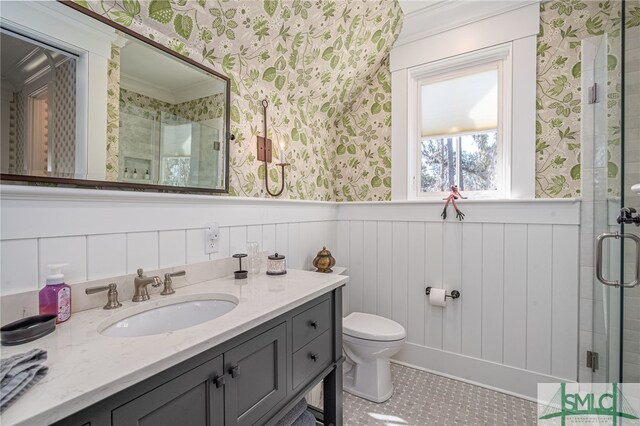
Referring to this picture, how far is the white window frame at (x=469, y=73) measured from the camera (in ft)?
6.56

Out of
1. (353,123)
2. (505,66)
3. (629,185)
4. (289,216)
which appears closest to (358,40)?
(353,123)

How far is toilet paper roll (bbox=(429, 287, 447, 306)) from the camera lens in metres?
2.05

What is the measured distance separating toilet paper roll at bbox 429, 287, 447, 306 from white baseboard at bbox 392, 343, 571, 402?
14.4 inches

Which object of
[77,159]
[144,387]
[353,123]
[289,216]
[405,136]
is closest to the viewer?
[144,387]

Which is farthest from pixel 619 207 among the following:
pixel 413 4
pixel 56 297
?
pixel 56 297

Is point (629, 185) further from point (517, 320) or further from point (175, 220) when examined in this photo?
point (175, 220)

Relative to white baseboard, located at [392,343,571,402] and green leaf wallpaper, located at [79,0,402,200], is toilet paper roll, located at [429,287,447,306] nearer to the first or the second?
white baseboard, located at [392,343,571,402]

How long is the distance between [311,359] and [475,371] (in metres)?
1.42

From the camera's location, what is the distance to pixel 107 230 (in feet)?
3.44

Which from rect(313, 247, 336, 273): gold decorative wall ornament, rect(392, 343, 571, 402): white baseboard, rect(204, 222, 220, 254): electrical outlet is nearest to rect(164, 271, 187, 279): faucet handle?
rect(204, 222, 220, 254): electrical outlet

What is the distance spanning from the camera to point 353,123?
8.36 feet

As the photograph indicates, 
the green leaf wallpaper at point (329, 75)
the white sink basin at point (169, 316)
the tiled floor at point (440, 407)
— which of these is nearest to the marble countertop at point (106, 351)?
the white sink basin at point (169, 316)

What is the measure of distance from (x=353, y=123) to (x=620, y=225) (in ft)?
5.94

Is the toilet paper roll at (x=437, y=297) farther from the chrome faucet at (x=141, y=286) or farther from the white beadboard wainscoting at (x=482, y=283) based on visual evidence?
the chrome faucet at (x=141, y=286)
